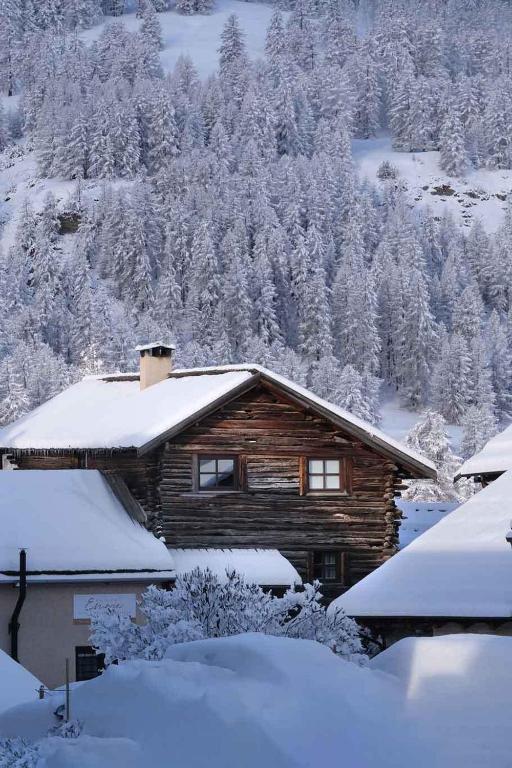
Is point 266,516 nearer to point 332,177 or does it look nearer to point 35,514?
point 35,514

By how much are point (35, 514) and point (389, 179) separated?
170254 mm

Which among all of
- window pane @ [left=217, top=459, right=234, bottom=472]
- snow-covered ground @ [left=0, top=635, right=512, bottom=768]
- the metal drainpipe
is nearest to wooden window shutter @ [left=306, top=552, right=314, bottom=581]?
window pane @ [left=217, top=459, right=234, bottom=472]

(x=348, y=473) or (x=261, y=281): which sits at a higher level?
(x=261, y=281)

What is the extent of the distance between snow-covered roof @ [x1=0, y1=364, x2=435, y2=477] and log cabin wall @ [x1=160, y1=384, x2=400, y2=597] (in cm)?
58

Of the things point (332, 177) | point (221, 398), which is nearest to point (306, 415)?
point (221, 398)

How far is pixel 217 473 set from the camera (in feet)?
108

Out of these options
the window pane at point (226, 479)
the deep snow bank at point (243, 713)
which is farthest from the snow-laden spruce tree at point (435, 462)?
the deep snow bank at point (243, 713)

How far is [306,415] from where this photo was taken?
Answer: 33.2 m

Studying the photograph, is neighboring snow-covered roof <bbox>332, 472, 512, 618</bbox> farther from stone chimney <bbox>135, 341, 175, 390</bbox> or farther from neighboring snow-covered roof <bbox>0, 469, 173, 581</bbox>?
stone chimney <bbox>135, 341, 175, 390</bbox>

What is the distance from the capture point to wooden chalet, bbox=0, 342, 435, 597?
106 feet

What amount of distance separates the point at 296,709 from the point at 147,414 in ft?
78.7

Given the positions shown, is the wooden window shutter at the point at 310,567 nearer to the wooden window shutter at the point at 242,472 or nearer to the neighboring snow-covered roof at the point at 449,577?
the wooden window shutter at the point at 242,472

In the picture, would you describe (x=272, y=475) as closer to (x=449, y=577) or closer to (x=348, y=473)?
(x=348, y=473)

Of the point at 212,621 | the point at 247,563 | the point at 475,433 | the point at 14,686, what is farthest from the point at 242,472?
the point at 475,433
